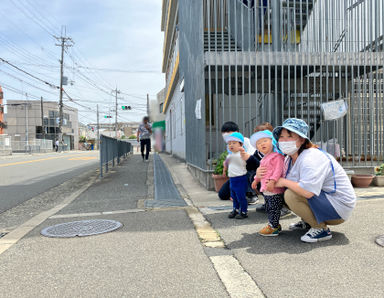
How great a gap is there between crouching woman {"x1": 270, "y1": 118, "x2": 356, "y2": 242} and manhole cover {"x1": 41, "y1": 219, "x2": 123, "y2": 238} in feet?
6.68

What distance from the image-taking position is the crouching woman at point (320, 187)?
299cm

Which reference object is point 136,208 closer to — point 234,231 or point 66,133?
point 234,231

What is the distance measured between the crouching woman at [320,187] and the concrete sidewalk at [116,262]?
98cm

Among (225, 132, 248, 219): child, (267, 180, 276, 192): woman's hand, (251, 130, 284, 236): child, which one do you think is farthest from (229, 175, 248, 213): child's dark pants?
(267, 180, 276, 192): woman's hand

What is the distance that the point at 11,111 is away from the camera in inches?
2379

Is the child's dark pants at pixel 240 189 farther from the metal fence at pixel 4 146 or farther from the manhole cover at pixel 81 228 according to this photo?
the metal fence at pixel 4 146

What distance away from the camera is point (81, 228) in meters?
3.96

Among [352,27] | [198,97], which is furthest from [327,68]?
[198,97]

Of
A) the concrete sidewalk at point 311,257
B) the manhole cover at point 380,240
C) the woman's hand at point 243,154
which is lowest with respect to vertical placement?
the concrete sidewalk at point 311,257

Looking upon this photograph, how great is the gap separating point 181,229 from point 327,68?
188 inches

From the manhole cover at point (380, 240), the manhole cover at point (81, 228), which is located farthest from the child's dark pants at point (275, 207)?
the manhole cover at point (81, 228)

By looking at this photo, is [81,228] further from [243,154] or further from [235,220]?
[243,154]

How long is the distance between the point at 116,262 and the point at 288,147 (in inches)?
70.7

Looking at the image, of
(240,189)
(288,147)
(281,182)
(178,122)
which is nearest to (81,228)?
(240,189)
